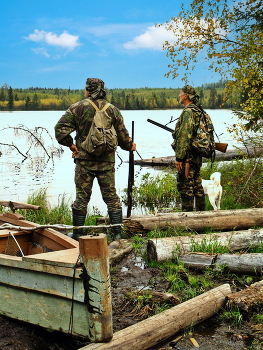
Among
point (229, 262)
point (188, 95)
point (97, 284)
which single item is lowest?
point (229, 262)

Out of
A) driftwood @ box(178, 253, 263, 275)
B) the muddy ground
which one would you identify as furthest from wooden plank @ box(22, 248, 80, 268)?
driftwood @ box(178, 253, 263, 275)

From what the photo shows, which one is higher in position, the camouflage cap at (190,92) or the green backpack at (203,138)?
the camouflage cap at (190,92)

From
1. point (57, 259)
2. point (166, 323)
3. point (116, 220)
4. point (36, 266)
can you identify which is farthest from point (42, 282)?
point (116, 220)

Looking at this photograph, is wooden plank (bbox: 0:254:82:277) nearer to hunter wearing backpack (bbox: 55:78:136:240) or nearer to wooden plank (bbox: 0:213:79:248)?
wooden plank (bbox: 0:213:79:248)

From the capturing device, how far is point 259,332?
4406 mm

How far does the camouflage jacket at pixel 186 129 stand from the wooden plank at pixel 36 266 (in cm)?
421

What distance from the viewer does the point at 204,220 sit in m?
7.61

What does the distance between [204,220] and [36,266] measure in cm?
404

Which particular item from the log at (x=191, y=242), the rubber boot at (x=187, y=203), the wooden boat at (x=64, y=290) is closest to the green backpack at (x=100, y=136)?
the log at (x=191, y=242)

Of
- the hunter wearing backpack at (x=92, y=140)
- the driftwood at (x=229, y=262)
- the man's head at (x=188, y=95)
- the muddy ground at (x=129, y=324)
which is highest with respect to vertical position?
the man's head at (x=188, y=95)

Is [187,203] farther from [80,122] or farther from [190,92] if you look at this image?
[80,122]

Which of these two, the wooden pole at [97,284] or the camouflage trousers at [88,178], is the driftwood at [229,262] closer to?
the camouflage trousers at [88,178]

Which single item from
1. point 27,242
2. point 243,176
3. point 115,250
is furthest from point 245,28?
point 27,242

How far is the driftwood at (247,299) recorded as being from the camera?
4.66m
